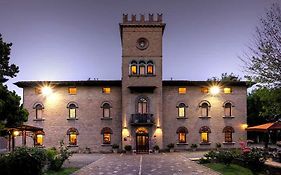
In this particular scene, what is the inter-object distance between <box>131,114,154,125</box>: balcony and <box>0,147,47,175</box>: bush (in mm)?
25010

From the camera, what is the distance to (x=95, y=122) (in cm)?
4512

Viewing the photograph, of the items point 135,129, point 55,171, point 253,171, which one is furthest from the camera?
point 135,129

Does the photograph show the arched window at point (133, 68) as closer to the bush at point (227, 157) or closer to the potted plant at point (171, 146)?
the potted plant at point (171, 146)

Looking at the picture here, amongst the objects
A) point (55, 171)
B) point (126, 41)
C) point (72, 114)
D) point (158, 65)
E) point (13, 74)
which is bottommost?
point (55, 171)

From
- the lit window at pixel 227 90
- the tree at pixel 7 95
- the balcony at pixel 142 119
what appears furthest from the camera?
the lit window at pixel 227 90

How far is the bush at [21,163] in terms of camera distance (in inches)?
706

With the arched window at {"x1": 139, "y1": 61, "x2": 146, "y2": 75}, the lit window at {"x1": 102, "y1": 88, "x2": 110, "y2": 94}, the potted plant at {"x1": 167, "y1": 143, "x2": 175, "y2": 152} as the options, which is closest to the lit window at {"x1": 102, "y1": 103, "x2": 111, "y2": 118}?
the lit window at {"x1": 102, "y1": 88, "x2": 110, "y2": 94}

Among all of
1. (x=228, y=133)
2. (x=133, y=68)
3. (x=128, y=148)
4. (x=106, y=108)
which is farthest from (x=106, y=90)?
(x=228, y=133)

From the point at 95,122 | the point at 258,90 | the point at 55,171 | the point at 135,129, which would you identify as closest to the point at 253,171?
the point at 258,90

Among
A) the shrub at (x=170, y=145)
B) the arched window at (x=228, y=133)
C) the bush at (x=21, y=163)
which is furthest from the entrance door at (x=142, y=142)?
the bush at (x=21, y=163)

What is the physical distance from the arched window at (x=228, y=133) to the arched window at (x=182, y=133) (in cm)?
497

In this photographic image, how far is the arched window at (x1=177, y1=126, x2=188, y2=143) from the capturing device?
45094 mm

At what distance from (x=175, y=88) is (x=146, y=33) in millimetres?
7808

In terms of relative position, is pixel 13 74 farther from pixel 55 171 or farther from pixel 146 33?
pixel 146 33
